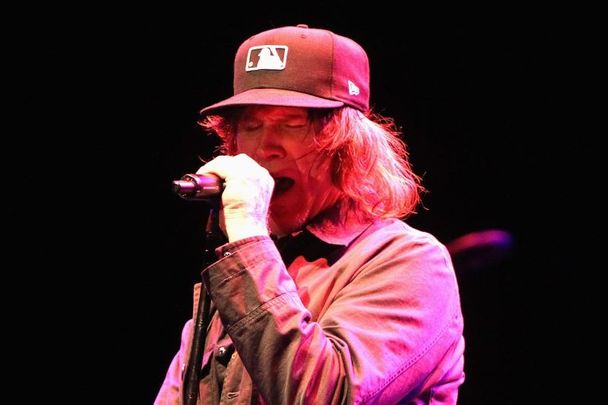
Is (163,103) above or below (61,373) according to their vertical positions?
above

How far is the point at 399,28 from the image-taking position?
3352 mm

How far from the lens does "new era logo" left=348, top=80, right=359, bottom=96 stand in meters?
1.89

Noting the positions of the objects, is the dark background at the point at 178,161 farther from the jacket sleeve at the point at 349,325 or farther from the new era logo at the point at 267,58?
the jacket sleeve at the point at 349,325

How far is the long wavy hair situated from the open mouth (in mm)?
104

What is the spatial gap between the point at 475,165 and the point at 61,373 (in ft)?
6.22

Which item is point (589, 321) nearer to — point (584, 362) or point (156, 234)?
point (584, 362)

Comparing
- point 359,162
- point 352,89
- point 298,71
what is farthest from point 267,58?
point 359,162

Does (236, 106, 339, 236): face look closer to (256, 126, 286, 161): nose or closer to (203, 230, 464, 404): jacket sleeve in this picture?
(256, 126, 286, 161): nose

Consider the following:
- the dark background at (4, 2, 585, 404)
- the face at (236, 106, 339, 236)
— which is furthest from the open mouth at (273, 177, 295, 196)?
the dark background at (4, 2, 585, 404)

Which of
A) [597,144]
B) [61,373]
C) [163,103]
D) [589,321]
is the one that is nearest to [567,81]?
[597,144]

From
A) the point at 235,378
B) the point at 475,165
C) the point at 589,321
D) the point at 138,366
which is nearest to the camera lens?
the point at 235,378

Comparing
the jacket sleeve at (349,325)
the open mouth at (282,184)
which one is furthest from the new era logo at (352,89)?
the jacket sleeve at (349,325)

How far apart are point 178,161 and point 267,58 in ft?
5.51

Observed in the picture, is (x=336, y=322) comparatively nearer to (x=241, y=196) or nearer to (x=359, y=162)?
(x=241, y=196)
